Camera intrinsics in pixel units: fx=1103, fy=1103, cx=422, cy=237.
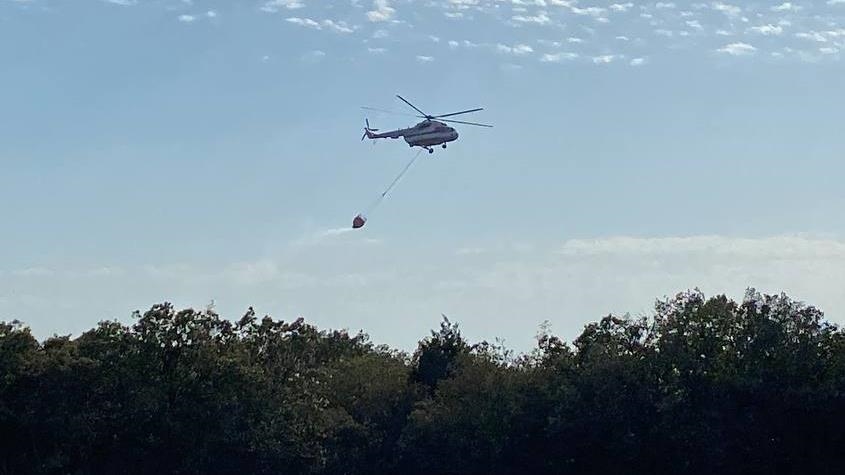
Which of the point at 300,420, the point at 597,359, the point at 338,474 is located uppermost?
the point at 597,359

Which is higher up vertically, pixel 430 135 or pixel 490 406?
pixel 430 135

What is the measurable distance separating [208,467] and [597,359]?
23.2 metres

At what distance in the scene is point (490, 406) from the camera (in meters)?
65.1

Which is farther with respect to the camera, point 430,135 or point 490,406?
point 490,406

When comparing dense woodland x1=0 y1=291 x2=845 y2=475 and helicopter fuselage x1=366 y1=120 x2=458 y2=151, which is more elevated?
helicopter fuselage x1=366 y1=120 x2=458 y2=151

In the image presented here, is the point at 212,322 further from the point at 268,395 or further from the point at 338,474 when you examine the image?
the point at 338,474

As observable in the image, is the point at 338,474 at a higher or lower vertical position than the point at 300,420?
lower

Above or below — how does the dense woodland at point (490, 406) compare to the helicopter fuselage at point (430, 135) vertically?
below

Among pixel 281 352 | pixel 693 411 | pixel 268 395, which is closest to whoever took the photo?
pixel 693 411

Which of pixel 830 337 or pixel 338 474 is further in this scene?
pixel 338 474

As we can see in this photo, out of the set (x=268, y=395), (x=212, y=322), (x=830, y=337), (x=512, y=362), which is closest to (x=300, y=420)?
(x=268, y=395)

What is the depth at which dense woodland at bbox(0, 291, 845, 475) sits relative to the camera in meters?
60.4

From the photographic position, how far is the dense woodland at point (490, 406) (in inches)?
2378

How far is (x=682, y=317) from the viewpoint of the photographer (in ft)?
204
